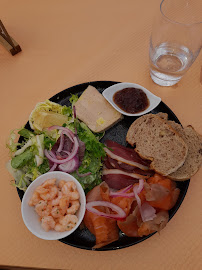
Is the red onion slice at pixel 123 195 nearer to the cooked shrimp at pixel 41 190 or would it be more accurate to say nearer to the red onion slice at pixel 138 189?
the red onion slice at pixel 138 189

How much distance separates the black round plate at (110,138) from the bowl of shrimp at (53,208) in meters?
0.16

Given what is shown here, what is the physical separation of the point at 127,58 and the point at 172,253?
188cm

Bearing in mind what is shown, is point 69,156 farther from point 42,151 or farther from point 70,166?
point 42,151

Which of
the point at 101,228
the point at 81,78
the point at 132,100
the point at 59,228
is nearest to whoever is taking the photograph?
the point at 59,228

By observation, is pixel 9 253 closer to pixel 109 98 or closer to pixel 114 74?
pixel 109 98

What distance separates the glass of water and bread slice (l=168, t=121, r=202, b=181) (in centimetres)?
50

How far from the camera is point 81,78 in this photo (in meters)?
2.49

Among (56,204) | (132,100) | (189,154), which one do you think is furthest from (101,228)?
(132,100)

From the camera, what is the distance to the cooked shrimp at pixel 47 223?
1629 mm

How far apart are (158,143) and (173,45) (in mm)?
951

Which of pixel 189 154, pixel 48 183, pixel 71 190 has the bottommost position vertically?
pixel 189 154

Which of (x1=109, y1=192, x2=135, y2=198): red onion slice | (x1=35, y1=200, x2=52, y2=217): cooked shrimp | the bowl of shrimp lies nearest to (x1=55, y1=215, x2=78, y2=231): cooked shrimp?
the bowl of shrimp

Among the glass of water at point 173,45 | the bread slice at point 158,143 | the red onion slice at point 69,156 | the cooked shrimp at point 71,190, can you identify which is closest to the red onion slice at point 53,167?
the red onion slice at point 69,156

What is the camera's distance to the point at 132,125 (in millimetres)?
2104
